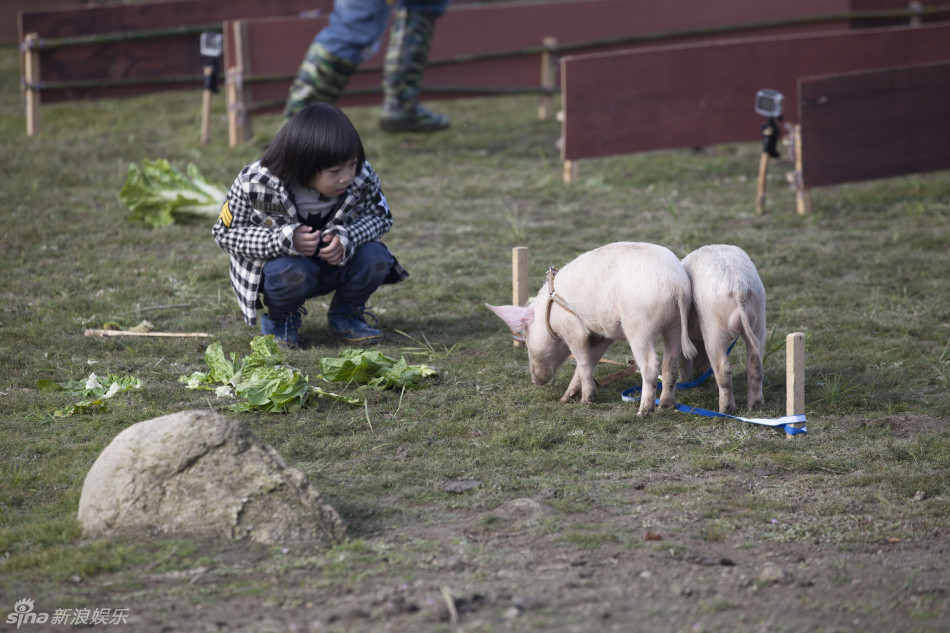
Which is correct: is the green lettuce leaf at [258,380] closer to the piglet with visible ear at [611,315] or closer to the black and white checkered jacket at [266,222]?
the black and white checkered jacket at [266,222]

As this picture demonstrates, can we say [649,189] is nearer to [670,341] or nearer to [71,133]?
[670,341]

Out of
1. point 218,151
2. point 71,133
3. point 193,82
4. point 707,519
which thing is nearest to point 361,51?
point 218,151

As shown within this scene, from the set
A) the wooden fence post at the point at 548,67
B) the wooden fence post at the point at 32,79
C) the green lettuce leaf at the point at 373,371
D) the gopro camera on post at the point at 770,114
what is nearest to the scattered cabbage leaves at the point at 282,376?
the green lettuce leaf at the point at 373,371

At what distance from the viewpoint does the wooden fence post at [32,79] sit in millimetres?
9728

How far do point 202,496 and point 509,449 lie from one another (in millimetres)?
1244

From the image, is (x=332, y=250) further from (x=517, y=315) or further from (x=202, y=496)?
(x=202, y=496)

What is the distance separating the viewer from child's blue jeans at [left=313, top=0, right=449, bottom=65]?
8992 mm

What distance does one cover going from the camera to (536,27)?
11109mm

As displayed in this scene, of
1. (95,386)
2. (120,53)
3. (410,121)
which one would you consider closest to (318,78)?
(410,121)

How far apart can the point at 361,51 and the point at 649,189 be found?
9.55 feet

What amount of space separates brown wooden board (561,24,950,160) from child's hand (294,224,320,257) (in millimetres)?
4237

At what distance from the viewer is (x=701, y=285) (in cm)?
397

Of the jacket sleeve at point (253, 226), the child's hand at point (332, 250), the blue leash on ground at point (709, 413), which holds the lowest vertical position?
the blue leash on ground at point (709, 413)

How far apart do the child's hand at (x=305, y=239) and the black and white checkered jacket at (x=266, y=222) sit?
0.02m
